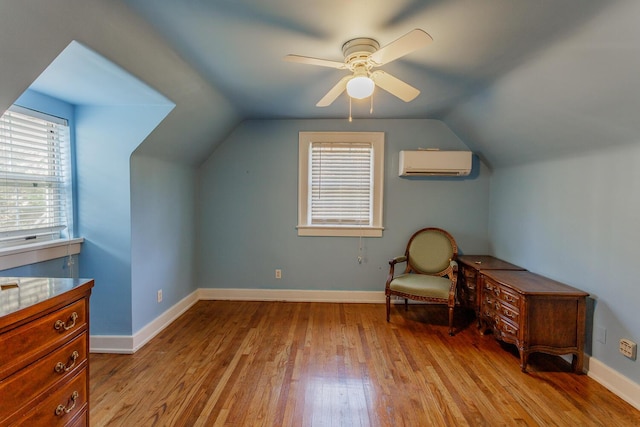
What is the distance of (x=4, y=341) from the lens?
1059 mm

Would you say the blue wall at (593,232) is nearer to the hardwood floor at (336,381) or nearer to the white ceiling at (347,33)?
the hardwood floor at (336,381)

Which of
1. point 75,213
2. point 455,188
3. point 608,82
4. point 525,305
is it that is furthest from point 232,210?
point 608,82

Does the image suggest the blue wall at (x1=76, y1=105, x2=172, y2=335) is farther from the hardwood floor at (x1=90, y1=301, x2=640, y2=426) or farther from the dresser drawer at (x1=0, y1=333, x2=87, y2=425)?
the dresser drawer at (x1=0, y1=333, x2=87, y2=425)

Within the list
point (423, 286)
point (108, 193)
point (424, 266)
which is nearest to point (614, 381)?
point (423, 286)

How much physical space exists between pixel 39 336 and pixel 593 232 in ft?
11.2

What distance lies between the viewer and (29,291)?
131cm

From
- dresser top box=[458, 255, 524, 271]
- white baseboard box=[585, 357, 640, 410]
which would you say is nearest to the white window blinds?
dresser top box=[458, 255, 524, 271]

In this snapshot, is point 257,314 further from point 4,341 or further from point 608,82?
point 608,82

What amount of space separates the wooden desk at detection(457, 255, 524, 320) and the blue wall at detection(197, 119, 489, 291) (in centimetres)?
38

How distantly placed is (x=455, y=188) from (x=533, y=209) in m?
0.93

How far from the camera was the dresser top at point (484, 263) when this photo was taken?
121 inches

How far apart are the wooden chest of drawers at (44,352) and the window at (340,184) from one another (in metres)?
2.60

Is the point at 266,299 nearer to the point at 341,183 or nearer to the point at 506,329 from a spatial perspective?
the point at 341,183

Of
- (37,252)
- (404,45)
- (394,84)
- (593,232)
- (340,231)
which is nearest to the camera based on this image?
(404,45)
